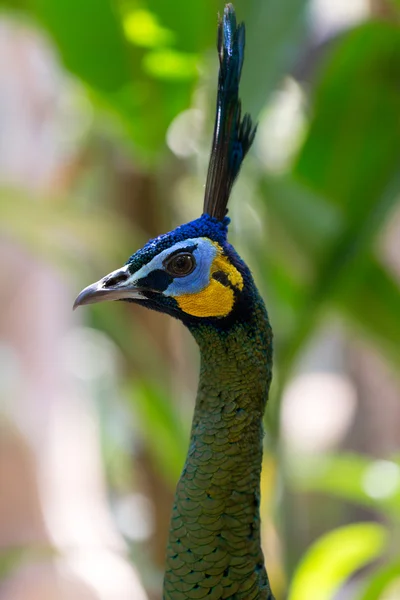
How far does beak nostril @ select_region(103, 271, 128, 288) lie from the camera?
0.41 m

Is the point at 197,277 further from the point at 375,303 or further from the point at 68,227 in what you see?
the point at 68,227

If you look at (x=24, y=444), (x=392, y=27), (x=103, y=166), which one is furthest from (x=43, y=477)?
(x=392, y=27)

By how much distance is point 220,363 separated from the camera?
1.44 feet

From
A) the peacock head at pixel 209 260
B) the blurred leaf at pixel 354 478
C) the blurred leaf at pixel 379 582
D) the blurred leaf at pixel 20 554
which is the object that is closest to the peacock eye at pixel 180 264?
the peacock head at pixel 209 260

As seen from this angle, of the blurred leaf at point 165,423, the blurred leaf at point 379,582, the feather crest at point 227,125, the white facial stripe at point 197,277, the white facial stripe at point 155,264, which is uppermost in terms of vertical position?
the blurred leaf at point 165,423

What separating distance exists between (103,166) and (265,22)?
57 cm

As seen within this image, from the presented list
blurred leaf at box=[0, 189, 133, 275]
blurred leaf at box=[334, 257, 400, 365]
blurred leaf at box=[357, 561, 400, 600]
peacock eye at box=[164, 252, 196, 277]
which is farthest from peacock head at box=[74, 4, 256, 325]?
blurred leaf at box=[0, 189, 133, 275]

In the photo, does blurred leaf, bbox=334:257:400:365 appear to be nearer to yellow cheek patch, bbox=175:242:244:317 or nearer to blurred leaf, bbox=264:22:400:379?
blurred leaf, bbox=264:22:400:379

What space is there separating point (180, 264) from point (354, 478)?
2.23ft

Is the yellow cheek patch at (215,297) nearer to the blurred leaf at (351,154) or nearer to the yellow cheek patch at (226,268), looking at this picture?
the yellow cheek patch at (226,268)

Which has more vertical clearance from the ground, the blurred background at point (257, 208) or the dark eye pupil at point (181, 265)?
the blurred background at point (257, 208)

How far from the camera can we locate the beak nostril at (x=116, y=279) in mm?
408

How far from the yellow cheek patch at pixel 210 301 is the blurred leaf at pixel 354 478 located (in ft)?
1.93

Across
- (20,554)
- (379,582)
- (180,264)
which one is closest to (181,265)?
(180,264)
